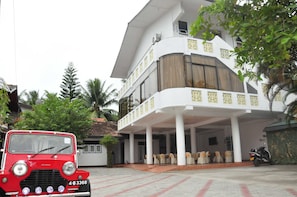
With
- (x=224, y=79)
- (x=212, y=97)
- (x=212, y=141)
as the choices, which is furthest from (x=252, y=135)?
(x=212, y=97)

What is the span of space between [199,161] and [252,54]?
13148 millimetres

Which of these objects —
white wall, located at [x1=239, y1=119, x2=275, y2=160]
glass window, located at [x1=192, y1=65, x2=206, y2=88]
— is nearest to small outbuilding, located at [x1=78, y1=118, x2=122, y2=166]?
white wall, located at [x1=239, y1=119, x2=275, y2=160]

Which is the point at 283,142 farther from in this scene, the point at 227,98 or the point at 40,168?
the point at 40,168

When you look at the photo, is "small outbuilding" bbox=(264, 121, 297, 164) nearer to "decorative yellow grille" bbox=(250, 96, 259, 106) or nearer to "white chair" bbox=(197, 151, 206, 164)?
"decorative yellow grille" bbox=(250, 96, 259, 106)

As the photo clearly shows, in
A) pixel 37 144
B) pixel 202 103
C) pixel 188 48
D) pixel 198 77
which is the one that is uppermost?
pixel 188 48

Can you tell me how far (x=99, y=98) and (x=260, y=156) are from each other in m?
23.9

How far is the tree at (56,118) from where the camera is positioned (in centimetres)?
1883

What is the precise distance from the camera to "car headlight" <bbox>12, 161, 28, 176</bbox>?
4.96 m

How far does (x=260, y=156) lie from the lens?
52.9 ft

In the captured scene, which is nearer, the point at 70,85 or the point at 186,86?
the point at 186,86

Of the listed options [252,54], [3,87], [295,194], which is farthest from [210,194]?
[3,87]

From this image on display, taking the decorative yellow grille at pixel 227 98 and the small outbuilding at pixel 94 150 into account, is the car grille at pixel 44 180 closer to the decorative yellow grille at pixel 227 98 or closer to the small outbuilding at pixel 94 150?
the decorative yellow grille at pixel 227 98

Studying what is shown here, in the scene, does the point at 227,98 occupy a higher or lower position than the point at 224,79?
lower

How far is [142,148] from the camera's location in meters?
28.4
